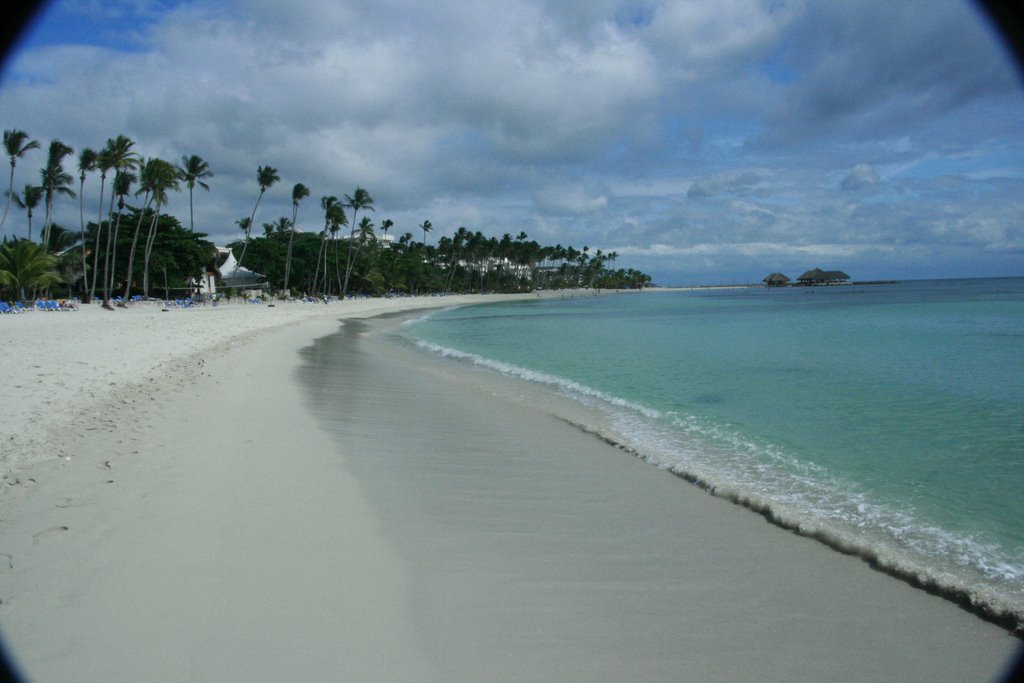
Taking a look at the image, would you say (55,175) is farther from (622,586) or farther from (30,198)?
(622,586)

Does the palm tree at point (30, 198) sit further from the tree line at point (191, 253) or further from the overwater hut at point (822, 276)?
the overwater hut at point (822, 276)

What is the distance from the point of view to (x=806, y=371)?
15.3 meters

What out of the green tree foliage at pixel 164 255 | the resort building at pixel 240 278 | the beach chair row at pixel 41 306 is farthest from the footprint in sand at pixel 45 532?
the resort building at pixel 240 278

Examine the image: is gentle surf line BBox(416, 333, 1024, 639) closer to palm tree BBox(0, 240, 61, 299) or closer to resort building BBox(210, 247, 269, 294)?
palm tree BBox(0, 240, 61, 299)

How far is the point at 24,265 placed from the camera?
34781 millimetres

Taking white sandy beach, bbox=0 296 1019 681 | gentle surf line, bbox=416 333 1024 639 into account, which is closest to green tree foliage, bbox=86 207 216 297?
white sandy beach, bbox=0 296 1019 681

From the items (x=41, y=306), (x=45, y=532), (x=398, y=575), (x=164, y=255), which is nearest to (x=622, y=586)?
(x=398, y=575)

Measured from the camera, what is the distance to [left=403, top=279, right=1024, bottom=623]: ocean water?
4.69 meters

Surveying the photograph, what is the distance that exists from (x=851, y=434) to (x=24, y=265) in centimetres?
4386

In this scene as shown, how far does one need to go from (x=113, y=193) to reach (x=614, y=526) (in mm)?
48982

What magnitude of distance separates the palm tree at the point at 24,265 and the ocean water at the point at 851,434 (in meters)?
30.2

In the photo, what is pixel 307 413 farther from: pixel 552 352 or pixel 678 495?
pixel 552 352

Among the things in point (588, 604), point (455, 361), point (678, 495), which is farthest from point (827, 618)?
point (455, 361)

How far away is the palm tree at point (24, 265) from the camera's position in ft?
114
